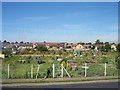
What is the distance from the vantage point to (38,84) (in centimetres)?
838

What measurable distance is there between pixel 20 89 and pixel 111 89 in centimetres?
287

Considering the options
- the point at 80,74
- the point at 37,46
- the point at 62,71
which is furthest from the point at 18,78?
the point at 37,46

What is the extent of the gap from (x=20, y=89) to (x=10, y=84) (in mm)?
1114

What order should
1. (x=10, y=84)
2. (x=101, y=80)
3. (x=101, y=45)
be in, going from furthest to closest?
(x=101, y=45) → (x=101, y=80) → (x=10, y=84)

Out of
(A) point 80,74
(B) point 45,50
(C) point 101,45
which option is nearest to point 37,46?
(B) point 45,50

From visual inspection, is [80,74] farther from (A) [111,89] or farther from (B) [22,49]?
(B) [22,49]

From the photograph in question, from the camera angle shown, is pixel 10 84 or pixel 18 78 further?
pixel 18 78

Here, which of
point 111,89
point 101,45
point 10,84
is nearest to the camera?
point 111,89

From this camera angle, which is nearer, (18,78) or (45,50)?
(18,78)

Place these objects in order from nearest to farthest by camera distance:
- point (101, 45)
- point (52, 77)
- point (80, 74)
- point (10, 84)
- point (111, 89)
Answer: point (111, 89) < point (10, 84) < point (52, 77) < point (80, 74) < point (101, 45)

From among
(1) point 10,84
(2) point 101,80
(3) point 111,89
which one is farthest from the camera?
(2) point 101,80

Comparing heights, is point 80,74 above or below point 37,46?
below

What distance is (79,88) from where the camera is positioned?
7387 millimetres

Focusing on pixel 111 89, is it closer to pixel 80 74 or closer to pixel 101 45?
pixel 80 74
